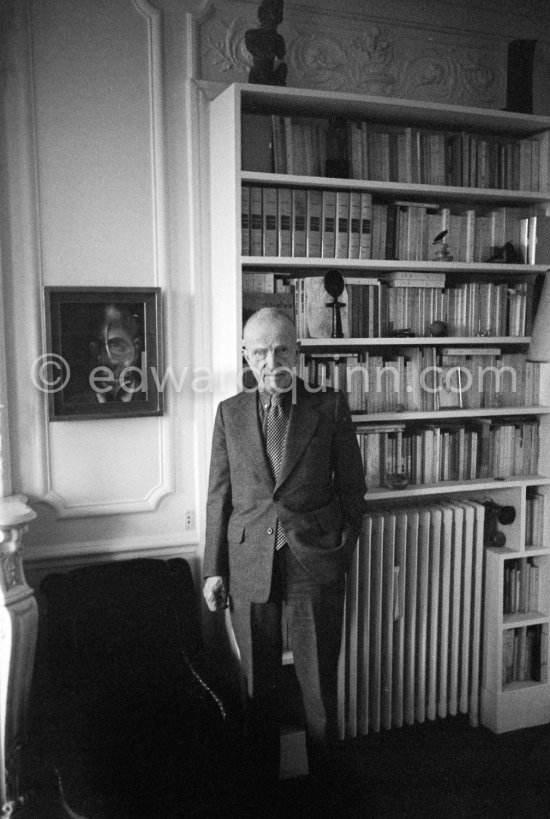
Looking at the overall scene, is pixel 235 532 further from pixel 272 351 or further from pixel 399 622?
pixel 399 622

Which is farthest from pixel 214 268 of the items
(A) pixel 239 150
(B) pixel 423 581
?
(B) pixel 423 581

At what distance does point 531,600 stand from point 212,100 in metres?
2.49

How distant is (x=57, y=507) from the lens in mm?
2729

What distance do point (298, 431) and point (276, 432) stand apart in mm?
→ 76

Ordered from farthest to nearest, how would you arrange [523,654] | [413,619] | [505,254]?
[523,654], [505,254], [413,619]

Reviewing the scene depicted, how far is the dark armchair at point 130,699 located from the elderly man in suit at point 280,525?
0.75ft

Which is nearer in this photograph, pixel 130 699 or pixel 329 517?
pixel 130 699

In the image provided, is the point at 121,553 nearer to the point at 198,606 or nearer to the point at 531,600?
the point at 198,606

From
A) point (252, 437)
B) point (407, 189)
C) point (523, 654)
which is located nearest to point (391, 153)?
point (407, 189)

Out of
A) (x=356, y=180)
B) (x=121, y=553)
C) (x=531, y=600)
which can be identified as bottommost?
(x=531, y=600)

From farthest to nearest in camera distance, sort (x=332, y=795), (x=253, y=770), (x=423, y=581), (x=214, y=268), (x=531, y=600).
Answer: (x=531, y=600), (x=423, y=581), (x=214, y=268), (x=332, y=795), (x=253, y=770)

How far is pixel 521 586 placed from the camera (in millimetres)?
3283

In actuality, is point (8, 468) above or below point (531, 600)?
above

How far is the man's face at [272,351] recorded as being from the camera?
2.40 meters
